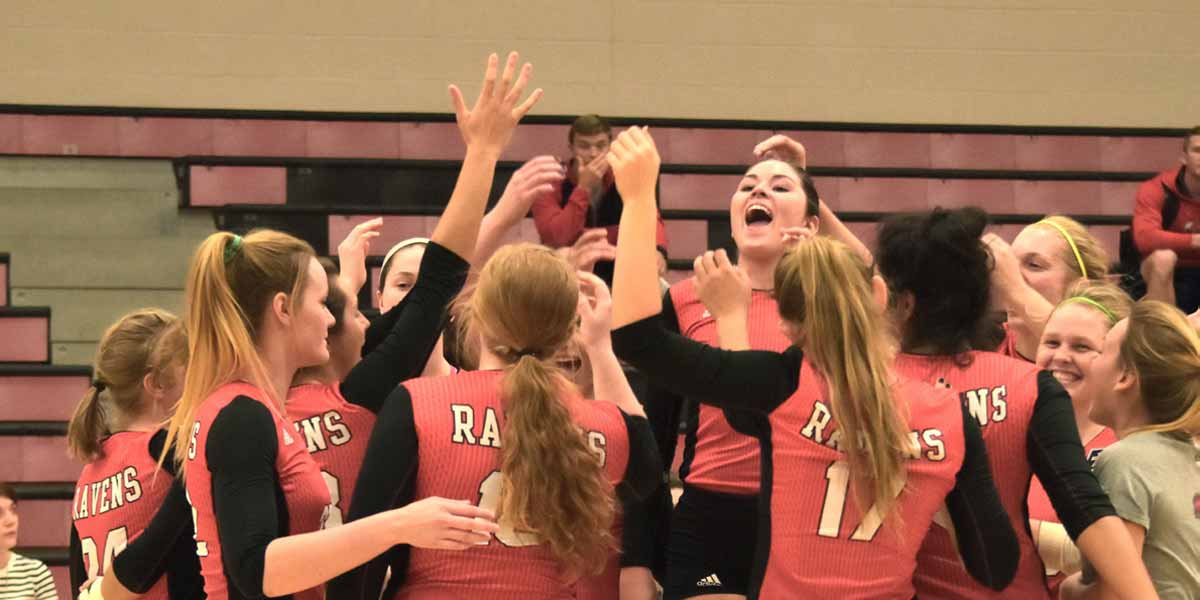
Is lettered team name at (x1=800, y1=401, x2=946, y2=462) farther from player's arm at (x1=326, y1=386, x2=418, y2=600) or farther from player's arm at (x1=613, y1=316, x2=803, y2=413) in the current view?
player's arm at (x1=326, y1=386, x2=418, y2=600)

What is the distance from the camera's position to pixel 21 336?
7.11 meters

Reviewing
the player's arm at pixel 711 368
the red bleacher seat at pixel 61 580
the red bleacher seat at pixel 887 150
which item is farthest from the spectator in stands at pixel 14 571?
the red bleacher seat at pixel 887 150

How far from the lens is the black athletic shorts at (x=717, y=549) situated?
10.8 feet

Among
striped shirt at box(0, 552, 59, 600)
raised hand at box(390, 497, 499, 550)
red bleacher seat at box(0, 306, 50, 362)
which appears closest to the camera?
raised hand at box(390, 497, 499, 550)

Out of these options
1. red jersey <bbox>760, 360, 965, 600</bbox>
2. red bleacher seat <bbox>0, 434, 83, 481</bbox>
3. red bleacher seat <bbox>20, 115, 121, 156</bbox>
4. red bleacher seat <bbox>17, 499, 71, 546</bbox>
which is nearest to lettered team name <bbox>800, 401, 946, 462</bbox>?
red jersey <bbox>760, 360, 965, 600</bbox>

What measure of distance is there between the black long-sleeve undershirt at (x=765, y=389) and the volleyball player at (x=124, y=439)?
3.44 feet

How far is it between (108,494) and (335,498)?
0.53 meters

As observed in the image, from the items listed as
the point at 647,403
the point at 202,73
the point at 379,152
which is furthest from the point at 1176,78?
the point at 647,403

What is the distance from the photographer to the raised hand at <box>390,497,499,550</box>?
232cm

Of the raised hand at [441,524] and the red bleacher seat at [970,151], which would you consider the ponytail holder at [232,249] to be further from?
the red bleacher seat at [970,151]

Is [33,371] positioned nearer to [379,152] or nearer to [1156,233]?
[379,152]

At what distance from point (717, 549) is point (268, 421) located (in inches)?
46.8

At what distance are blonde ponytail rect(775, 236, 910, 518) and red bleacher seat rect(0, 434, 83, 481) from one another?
4.86 metres

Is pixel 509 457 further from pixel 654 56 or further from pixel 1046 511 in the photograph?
pixel 654 56
